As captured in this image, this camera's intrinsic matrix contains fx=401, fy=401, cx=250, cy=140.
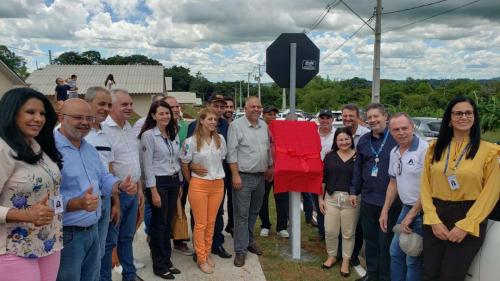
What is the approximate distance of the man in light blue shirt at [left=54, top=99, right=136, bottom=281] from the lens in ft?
8.68

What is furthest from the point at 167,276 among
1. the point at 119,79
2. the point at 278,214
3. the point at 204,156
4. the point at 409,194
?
the point at 119,79

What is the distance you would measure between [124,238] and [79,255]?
1.37 meters

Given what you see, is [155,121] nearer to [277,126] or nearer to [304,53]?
[277,126]

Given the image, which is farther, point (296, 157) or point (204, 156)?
point (296, 157)

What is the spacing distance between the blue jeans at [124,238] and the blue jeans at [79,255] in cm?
83

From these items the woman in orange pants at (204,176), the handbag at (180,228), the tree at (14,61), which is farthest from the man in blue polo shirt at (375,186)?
the tree at (14,61)

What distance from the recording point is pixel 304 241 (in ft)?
19.3

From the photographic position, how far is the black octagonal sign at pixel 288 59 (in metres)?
5.08

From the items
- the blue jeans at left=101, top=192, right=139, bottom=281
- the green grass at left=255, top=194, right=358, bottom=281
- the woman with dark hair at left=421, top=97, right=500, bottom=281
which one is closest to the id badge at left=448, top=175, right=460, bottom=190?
the woman with dark hair at left=421, top=97, right=500, bottom=281

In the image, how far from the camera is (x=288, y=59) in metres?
5.14

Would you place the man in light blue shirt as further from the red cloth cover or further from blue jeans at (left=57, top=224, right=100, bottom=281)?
the red cloth cover

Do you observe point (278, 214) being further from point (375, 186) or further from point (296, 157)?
point (375, 186)

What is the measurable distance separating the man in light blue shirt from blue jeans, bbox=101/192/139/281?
84 cm

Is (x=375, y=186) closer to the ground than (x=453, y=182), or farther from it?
closer to the ground
